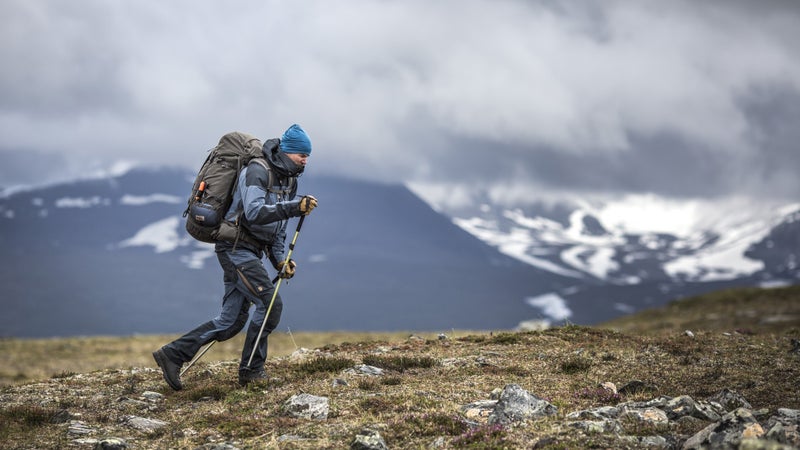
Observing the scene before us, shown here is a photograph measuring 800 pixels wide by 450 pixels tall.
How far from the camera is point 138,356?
198 feet

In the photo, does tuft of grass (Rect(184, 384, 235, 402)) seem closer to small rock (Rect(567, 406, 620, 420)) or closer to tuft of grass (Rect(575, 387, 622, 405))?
small rock (Rect(567, 406, 620, 420))

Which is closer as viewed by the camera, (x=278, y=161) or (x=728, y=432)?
(x=728, y=432)

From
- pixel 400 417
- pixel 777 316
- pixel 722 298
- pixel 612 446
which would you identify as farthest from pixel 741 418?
pixel 722 298

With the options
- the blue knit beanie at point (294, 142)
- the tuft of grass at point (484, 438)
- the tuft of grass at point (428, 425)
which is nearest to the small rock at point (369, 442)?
the tuft of grass at point (428, 425)

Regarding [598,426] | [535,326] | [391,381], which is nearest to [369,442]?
[598,426]

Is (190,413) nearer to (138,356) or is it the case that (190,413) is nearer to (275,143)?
(275,143)

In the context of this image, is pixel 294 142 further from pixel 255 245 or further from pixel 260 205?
pixel 255 245

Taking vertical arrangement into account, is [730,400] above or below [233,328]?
below

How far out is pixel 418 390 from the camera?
535 inches

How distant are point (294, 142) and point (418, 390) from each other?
5111 mm

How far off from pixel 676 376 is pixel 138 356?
53.5 m

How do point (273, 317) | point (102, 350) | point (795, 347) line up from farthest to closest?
1. point (102, 350)
2. point (795, 347)
3. point (273, 317)

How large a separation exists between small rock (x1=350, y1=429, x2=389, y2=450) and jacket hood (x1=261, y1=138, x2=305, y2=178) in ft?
17.4

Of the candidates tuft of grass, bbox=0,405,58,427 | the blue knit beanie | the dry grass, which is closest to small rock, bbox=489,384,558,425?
the blue knit beanie
